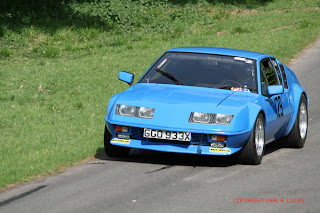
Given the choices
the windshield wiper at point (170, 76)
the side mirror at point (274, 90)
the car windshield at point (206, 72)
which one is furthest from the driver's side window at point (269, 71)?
the windshield wiper at point (170, 76)

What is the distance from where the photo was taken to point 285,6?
3647cm

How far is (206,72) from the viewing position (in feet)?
33.4

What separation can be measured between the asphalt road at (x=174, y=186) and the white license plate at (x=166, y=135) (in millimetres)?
398

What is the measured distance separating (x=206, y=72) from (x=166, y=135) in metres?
1.57

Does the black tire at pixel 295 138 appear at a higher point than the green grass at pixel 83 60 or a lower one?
higher

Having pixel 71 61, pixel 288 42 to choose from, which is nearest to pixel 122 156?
pixel 71 61

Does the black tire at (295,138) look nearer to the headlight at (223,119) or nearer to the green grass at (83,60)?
the headlight at (223,119)

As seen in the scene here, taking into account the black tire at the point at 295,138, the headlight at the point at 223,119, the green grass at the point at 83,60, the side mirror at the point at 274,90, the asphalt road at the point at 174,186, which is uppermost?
the side mirror at the point at 274,90

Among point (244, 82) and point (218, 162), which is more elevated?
point (244, 82)

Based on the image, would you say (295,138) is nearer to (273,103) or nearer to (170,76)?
(273,103)

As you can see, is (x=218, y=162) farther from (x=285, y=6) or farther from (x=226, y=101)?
(x=285, y=6)

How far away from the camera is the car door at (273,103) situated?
9969 mm

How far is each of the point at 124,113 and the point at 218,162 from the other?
1.42 m

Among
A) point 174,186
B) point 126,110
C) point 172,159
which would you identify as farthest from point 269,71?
point 174,186
